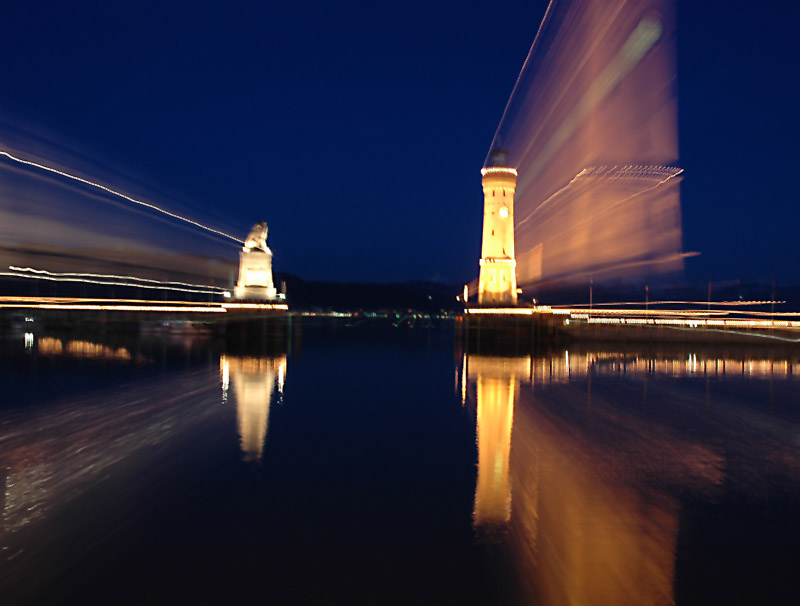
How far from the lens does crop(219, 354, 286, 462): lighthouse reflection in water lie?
11391mm

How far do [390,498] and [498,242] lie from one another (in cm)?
5138

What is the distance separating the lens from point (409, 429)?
517 inches

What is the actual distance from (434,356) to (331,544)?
28.4 meters

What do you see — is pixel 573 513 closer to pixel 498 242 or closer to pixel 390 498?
pixel 390 498

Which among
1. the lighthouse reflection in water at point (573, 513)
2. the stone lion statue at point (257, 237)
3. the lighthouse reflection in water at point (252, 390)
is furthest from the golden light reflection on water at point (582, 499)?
the stone lion statue at point (257, 237)

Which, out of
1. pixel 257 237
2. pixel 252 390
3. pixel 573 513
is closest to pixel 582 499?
pixel 573 513

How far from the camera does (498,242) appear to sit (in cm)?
5806

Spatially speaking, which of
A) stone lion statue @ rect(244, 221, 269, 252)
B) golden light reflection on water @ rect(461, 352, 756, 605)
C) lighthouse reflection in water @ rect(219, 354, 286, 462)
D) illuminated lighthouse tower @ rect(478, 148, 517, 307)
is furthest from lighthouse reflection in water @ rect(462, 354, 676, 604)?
illuminated lighthouse tower @ rect(478, 148, 517, 307)

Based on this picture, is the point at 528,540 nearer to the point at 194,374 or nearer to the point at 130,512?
the point at 130,512

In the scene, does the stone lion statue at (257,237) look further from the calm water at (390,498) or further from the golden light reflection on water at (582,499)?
the golden light reflection on water at (582,499)

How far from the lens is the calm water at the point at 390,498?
5578 mm

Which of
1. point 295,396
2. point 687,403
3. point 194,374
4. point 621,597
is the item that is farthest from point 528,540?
point 194,374

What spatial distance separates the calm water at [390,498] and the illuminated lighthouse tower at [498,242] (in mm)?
40563

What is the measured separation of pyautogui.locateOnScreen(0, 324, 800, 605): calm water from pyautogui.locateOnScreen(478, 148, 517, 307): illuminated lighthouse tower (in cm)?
Answer: 4056
